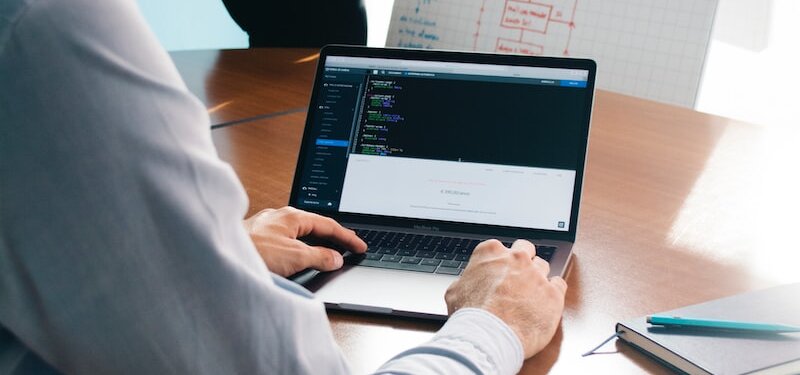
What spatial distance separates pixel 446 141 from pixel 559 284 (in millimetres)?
288

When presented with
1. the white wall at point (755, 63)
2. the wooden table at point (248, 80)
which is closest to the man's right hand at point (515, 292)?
the wooden table at point (248, 80)

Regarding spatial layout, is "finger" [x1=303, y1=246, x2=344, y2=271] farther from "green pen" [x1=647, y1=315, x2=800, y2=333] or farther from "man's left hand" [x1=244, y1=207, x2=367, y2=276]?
"green pen" [x1=647, y1=315, x2=800, y2=333]

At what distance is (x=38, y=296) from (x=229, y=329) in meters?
0.13

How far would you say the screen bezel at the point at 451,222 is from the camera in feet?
3.59

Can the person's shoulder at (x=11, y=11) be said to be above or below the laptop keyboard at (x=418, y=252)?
above

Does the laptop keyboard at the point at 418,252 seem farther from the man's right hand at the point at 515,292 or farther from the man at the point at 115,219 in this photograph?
the man at the point at 115,219

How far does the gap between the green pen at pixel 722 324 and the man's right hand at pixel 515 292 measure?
11 cm

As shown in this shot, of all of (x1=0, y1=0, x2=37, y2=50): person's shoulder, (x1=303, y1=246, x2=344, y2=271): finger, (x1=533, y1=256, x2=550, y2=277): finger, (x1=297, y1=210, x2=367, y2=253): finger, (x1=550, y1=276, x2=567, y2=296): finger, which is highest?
(x1=0, y1=0, x2=37, y2=50): person's shoulder

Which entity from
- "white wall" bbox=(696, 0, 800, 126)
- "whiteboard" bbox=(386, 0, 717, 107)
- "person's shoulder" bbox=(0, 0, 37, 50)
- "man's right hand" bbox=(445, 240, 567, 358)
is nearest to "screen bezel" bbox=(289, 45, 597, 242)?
"man's right hand" bbox=(445, 240, 567, 358)

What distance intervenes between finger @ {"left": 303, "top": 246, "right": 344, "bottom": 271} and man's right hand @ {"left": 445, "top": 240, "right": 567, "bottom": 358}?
0.55ft

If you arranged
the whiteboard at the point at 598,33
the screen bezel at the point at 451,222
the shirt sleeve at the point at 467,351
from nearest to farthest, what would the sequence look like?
the shirt sleeve at the point at 467,351, the screen bezel at the point at 451,222, the whiteboard at the point at 598,33

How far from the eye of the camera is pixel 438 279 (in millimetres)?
1011

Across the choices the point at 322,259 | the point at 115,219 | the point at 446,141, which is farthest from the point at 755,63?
the point at 115,219

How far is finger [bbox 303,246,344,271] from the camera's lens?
998mm
